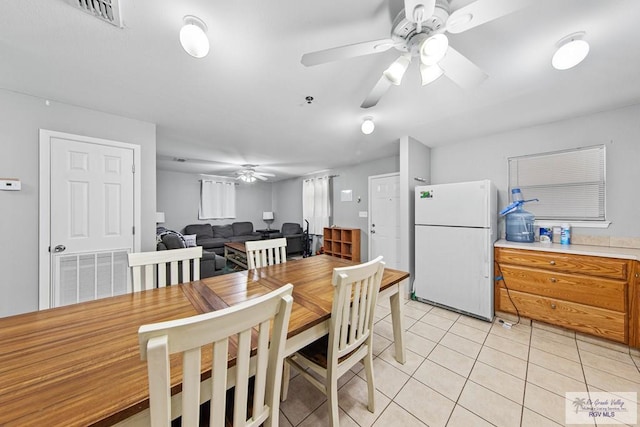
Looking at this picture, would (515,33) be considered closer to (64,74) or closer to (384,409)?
(384,409)

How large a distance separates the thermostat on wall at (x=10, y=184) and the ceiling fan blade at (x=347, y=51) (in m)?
2.75

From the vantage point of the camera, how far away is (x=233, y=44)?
1386 millimetres

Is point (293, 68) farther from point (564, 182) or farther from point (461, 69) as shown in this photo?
point (564, 182)

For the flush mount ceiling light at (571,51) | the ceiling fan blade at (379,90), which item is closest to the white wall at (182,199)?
the ceiling fan blade at (379,90)

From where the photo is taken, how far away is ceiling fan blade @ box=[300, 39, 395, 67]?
1.13 meters

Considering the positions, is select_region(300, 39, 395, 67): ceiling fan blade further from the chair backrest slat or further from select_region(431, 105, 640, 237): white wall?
select_region(431, 105, 640, 237): white wall

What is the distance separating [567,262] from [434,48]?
8.02 ft

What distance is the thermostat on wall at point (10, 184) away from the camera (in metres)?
1.88

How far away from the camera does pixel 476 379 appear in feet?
5.36

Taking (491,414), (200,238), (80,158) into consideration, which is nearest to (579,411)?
(491,414)

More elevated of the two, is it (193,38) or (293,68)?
(293,68)

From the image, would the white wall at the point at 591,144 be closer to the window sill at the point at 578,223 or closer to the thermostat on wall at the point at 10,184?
the window sill at the point at 578,223

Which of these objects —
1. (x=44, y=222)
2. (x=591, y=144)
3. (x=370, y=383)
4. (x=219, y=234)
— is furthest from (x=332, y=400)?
(x=219, y=234)

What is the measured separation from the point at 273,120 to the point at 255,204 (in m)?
5.08
